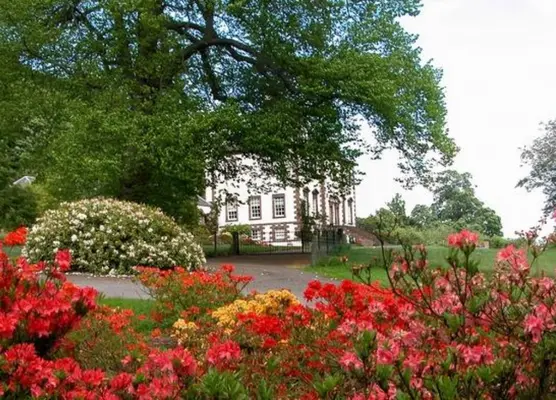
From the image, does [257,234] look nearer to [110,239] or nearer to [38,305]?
[110,239]

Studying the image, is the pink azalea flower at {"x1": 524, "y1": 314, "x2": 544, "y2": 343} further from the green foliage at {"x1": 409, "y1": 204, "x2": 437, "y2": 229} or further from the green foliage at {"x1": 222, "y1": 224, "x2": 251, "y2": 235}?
the green foliage at {"x1": 409, "y1": 204, "x2": 437, "y2": 229}

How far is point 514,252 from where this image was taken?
11.1ft

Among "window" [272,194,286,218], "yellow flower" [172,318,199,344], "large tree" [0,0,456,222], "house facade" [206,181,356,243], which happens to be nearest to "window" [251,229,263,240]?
"house facade" [206,181,356,243]

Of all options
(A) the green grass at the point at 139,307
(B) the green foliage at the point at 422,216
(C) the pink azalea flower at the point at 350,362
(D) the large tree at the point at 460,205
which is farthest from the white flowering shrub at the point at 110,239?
(D) the large tree at the point at 460,205

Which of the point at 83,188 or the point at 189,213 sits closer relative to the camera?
the point at 83,188

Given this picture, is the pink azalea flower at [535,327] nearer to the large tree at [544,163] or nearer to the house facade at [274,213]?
the large tree at [544,163]

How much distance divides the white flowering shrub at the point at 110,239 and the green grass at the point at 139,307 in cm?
576

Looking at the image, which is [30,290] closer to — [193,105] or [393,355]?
[393,355]

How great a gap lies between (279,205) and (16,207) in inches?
1080

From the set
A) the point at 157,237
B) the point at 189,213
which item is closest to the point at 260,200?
the point at 189,213

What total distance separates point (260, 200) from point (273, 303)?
54.7 metres

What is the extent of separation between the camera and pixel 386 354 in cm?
266

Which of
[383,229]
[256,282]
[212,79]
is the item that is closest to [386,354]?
[383,229]

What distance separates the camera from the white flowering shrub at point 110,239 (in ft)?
59.5
